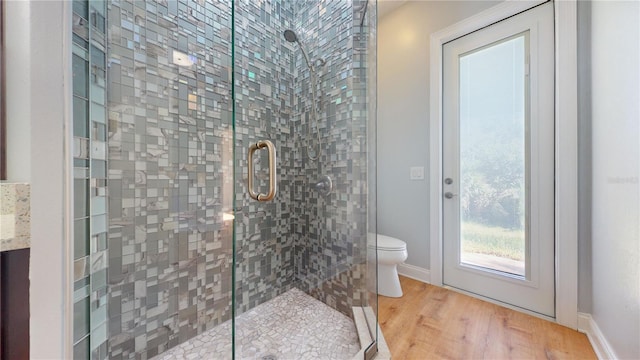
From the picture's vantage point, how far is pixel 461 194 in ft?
6.00

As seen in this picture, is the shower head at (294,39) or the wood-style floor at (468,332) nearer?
the wood-style floor at (468,332)

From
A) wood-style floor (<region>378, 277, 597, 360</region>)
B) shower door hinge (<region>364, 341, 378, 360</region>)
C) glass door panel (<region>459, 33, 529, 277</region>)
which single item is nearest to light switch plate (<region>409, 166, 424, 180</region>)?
glass door panel (<region>459, 33, 529, 277</region>)

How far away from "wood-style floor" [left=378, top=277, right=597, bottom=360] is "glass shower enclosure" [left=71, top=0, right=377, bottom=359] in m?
0.27

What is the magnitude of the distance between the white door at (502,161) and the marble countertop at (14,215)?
7.14ft

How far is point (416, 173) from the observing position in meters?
2.04

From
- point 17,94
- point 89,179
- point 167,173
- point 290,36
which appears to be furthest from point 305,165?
→ point 17,94

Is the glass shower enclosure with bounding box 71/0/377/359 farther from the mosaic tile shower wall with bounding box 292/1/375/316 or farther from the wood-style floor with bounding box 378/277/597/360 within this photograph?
the wood-style floor with bounding box 378/277/597/360

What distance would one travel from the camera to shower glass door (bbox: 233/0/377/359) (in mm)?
1384

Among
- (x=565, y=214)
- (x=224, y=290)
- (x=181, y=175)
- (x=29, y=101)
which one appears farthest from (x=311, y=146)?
(x=565, y=214)

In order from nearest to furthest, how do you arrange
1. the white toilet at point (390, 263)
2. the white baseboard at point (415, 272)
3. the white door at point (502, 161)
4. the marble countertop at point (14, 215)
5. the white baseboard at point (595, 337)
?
1. the marble countertop at point (14, 215)
2. the white baseboard at point (595, 337)
3. the white door at point (502, 161)
4. the white toilet at point (390, 263)
5. the white baseboard at point (415, 272)

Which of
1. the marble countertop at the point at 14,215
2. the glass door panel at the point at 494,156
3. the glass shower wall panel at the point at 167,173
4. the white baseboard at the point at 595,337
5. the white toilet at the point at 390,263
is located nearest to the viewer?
the marble countertop at the point at 14,215

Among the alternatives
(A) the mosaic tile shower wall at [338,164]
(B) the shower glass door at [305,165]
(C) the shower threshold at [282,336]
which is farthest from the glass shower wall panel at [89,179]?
(A) the mosaic tile shower wall at [338,164]

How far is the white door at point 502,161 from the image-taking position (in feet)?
4.90

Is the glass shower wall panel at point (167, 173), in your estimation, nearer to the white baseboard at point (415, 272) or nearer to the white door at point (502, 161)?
the white baseboard at point (415, 272)
